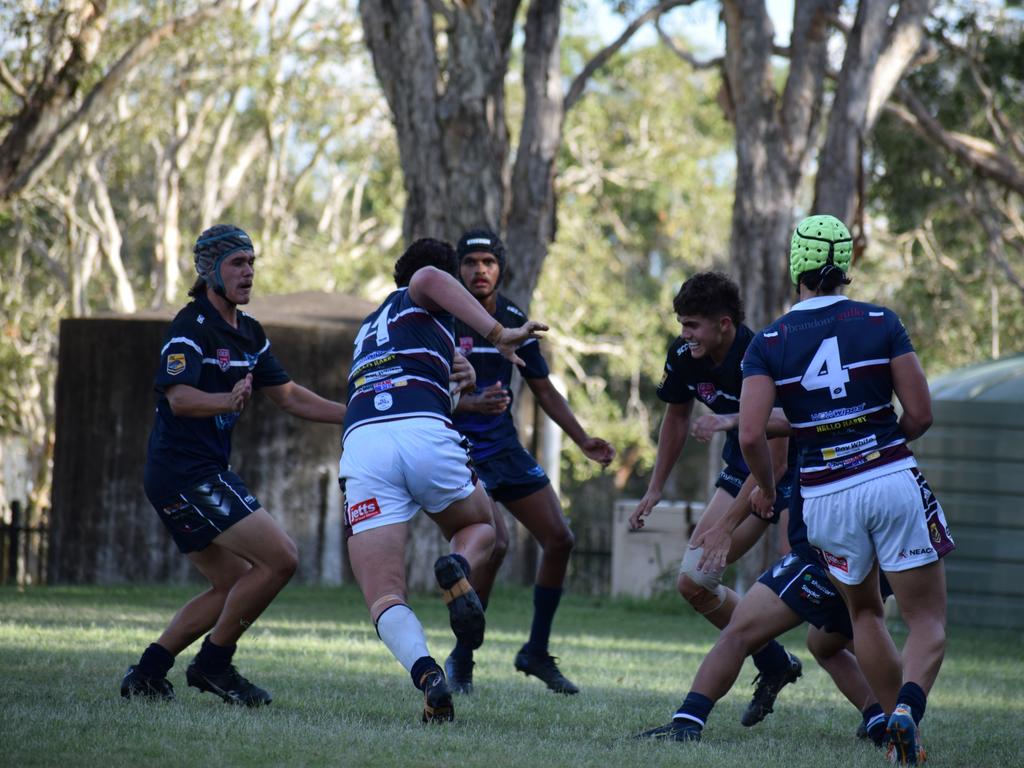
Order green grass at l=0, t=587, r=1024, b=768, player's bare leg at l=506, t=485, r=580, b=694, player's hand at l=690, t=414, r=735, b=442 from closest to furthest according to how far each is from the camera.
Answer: green grass at l=0, t=587, r=1024, b=768 < player's hand at l=690, t=414, r=735, b=442 < player's bare leg at l=506, t=485, r=580, b=694

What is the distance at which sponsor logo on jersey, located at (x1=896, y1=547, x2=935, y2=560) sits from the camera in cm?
554

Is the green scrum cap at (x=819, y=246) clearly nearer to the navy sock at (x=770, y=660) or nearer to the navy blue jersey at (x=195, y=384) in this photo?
the navy sock at (x=770, y=660)

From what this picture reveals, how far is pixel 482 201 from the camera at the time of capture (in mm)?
14875

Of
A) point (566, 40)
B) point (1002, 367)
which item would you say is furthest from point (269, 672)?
point (566, 40)

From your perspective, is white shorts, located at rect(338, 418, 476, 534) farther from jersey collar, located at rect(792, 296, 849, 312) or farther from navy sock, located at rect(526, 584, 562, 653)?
navy sock, located at rect(526, 584, 562, 653)

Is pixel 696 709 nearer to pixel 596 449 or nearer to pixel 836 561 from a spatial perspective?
pixel 836 561

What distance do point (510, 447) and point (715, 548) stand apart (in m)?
2.10

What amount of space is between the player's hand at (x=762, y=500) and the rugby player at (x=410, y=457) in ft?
3.61

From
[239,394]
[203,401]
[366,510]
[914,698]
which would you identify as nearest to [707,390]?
[366,510]

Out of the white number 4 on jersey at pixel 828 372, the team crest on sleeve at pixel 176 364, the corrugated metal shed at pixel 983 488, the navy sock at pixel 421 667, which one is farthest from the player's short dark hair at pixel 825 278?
the corrugated metal shed at pixel 983 488

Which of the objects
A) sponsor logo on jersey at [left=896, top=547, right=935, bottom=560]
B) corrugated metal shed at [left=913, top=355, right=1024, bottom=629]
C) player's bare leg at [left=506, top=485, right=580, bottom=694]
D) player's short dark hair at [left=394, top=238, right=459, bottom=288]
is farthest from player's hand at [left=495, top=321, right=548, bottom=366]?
corrugated metal shed at [left=913, top=355, right=1024, bottom=629]

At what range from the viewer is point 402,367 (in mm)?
6211

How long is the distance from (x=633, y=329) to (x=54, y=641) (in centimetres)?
2417

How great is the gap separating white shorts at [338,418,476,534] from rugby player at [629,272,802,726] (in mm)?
1164
